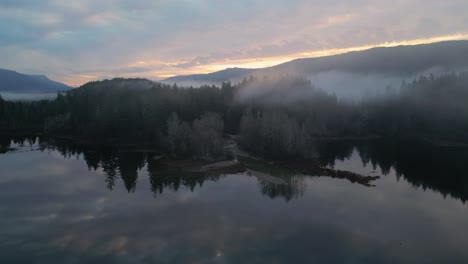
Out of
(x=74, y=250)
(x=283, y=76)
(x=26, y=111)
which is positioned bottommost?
(x=74, y=250)

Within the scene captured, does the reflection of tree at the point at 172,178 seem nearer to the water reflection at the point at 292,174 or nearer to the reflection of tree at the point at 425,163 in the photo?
the water reflection at the point at 292,174

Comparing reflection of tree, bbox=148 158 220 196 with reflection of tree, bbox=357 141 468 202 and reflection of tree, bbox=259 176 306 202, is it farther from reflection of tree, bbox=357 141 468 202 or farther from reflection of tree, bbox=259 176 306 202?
reflection of tree, bbox=357 141 468 202

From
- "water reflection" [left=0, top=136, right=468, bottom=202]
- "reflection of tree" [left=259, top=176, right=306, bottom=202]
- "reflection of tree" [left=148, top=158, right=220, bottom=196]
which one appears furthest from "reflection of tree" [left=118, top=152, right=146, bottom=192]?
"reflection of tree" [left=259, top=176, right=306, bottom=202]

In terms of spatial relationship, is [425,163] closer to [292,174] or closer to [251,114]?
[292,174]

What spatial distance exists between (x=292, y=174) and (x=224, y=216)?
67.7 feet

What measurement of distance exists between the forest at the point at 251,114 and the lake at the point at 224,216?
1977 centimetres

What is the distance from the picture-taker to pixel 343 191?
4012 cm

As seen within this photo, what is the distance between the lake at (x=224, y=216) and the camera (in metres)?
23.2

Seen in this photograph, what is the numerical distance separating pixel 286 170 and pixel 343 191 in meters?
12.3

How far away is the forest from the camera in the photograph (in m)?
73.8

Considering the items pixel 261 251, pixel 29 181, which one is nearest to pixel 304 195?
pixel 261 251

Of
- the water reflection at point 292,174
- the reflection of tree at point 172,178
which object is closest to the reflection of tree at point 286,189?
the water reflection at point 292,174

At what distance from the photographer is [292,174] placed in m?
48.5

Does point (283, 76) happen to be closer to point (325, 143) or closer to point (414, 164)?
point (325, 143)
